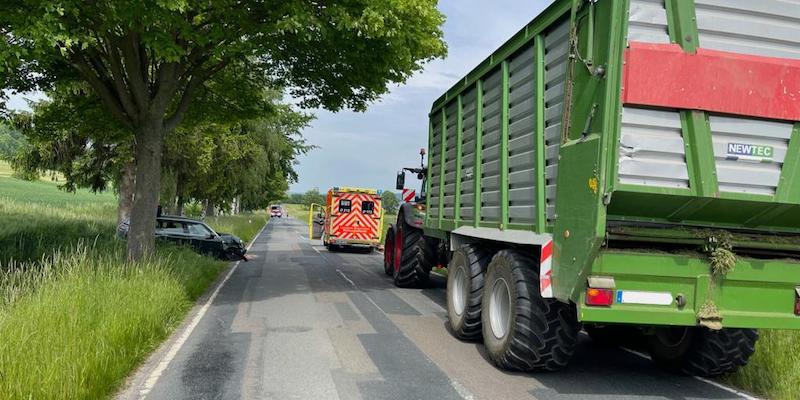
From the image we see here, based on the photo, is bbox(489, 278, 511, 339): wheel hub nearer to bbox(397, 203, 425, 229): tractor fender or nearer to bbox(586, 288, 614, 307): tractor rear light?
bbox(586, 288, 614, 307): tractor rear light

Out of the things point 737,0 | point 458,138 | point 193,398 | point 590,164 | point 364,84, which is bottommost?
point 193,398

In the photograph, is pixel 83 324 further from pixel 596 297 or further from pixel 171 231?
pixel 171 231

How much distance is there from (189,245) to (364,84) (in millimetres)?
7352

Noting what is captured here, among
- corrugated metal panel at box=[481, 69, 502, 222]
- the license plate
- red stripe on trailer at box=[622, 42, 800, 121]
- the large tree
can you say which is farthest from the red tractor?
red stripe on trailer at box=[622, 42, 800, 121]

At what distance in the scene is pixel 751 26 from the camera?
182 inches

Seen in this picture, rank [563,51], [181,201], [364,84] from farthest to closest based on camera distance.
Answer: [181,201]
[364,84]
[563,51]

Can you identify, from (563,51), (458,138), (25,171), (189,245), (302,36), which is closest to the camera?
(563,51)

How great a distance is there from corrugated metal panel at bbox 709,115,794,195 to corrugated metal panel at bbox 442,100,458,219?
438cm

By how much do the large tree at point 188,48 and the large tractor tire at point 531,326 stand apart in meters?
4.58

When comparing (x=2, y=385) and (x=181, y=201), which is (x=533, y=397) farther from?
(x=181, y=201)

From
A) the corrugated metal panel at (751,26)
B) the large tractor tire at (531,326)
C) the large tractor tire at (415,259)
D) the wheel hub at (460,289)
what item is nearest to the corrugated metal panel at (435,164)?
the large tractor tire at (415,259)

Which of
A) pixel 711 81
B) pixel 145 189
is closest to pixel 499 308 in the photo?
pixel 711 81

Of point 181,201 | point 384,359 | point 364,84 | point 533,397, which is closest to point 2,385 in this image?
point 384,359

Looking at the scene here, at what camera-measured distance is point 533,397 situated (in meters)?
5.02
